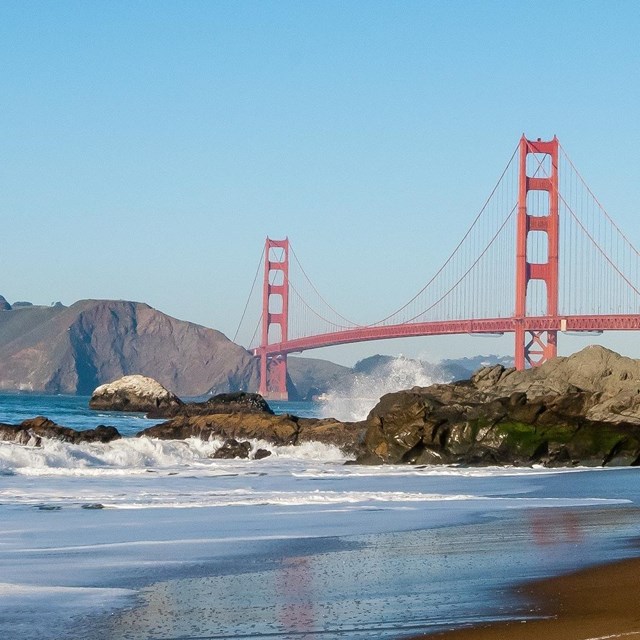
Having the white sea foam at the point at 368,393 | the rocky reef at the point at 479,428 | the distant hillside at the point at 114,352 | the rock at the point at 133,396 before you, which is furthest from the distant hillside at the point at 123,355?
the rocky reef at the point at 479,428

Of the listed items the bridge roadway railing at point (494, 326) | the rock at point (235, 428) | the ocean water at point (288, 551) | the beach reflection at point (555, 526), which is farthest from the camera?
the bridge roadway railing at point (494, 326)

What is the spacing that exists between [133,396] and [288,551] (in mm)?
49857

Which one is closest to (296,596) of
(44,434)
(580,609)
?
(580,609)

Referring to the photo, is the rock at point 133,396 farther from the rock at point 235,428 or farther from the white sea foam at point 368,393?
the rock at point 235,428

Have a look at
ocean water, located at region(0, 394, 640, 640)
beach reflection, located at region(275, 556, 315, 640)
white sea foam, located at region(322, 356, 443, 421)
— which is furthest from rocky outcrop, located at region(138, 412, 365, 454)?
white sea foam, located at region(322, 356, 443, 421)

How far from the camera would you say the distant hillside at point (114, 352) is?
140 m

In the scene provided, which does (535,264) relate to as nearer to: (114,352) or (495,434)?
(495,434)

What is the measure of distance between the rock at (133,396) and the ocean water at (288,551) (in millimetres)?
40094

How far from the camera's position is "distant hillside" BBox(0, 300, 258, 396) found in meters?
140

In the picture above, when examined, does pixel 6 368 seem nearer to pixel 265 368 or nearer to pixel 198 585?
pixel 265 368

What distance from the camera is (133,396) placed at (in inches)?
2232

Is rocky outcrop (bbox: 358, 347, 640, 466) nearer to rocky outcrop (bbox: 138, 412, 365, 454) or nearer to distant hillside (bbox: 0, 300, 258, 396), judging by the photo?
rocky outcrop (bbox: 138, 412, 365, 454)

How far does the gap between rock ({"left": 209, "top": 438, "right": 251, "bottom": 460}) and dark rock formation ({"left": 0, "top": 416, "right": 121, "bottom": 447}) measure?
197cm

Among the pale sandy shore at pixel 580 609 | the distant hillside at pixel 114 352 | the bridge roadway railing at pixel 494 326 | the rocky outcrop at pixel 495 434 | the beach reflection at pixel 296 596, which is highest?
the distant hillside at pixel 114 352
